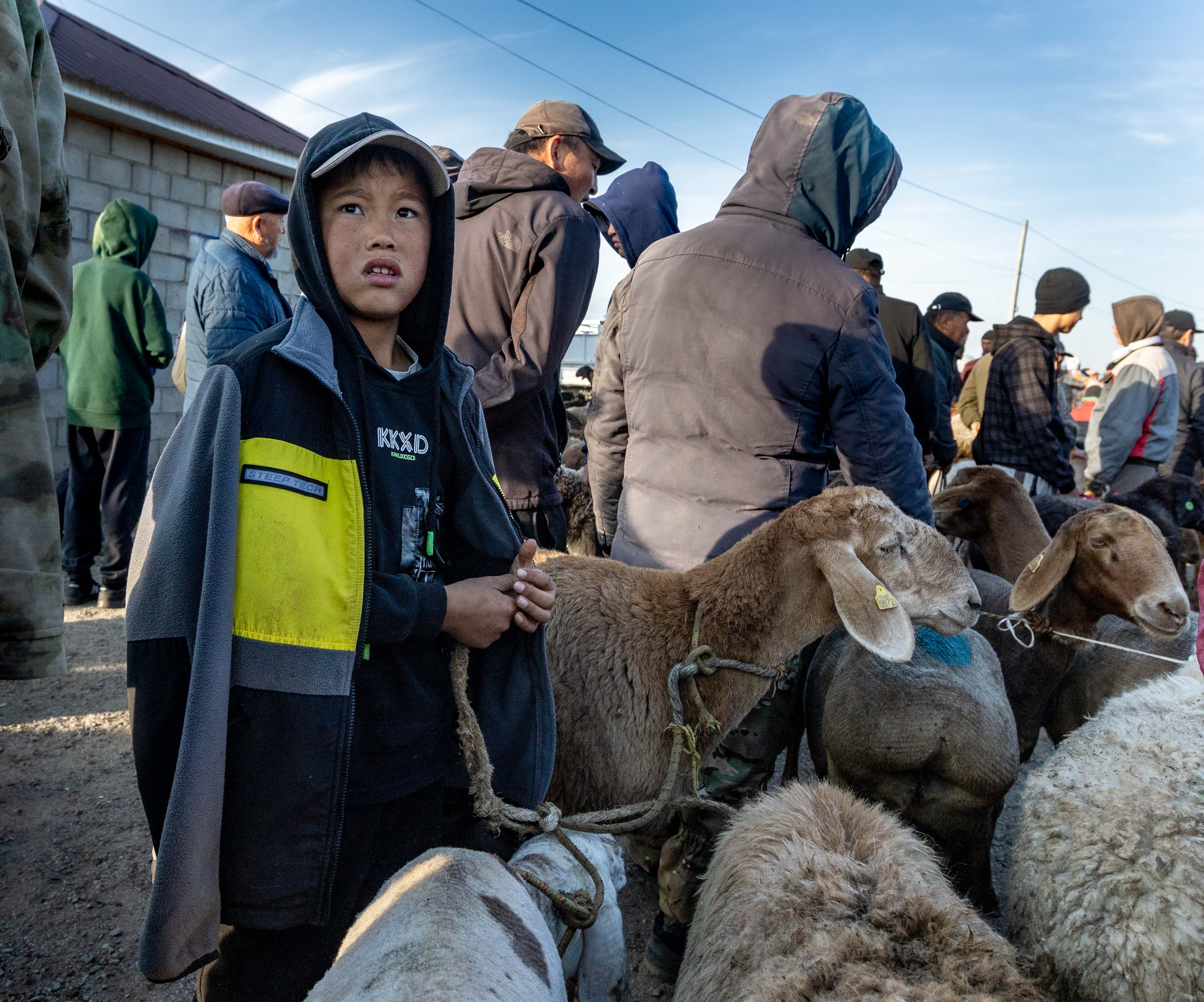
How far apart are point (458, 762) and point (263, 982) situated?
21.0 inches

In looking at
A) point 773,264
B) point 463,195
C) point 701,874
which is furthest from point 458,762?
point 463,195

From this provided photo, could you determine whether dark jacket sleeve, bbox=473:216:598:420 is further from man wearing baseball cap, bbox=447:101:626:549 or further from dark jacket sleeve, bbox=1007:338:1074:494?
dark jacket sleeve, bbox=1007:338:1074:494

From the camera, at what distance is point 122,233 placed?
18.6 feet

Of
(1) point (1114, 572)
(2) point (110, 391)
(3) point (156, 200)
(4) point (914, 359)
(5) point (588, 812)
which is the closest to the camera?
(5) point (588, 812)

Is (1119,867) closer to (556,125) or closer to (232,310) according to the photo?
(556,125)

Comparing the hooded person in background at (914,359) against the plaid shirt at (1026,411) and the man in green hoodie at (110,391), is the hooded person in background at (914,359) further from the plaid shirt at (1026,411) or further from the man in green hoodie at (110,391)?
the man in green hoodie at (110,391)

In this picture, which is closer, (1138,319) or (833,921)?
(833,921)

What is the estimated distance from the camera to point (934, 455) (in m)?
5.84

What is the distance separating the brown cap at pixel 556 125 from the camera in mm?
3777

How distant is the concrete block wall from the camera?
7734 millimetres

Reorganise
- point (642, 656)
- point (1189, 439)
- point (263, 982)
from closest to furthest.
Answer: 1. point (263, 982)
2. point (642, 656)
3. point (1189, 439)

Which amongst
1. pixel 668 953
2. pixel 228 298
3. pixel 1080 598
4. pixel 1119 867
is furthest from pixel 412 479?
pixel 228 298

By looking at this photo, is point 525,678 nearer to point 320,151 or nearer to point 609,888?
point 609,888

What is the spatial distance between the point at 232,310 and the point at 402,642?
12.0ft
